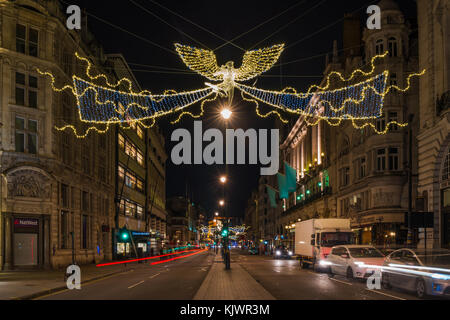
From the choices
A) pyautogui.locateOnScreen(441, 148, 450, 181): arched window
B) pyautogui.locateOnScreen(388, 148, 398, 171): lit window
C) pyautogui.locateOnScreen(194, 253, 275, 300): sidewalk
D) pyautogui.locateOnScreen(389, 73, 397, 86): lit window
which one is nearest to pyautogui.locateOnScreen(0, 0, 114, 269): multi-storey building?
pyautogui.locateOnScreen(194, 253, 275, 300): sidewalk

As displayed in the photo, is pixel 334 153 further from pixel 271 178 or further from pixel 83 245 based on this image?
pixel 271 178

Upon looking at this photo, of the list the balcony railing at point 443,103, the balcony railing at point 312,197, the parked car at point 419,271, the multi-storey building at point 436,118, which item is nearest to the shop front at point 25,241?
the parked car at point 419,271

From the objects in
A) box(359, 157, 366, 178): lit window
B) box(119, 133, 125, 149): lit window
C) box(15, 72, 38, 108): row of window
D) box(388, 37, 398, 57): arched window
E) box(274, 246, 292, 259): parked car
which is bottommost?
box(274, 246, 292, 259): parked car

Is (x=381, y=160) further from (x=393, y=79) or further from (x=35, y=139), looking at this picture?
(x=35, y=139)

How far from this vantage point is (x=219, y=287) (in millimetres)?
20109

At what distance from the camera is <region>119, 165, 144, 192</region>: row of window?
62053 mm

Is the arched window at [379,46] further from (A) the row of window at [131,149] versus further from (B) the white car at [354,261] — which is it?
(A) the row of window at [131,149]

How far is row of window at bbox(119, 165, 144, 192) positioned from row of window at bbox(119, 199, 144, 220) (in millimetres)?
2227

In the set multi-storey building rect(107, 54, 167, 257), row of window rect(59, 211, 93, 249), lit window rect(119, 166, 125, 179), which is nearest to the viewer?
row of window rect(59, 211, 93, 249)

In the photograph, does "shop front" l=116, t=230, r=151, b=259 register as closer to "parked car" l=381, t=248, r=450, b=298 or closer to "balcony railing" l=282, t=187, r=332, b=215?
"balcony railing" l=282, t=187, r=332, b=215

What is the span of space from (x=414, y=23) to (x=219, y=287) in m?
38.3

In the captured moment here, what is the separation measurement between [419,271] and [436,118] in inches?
627

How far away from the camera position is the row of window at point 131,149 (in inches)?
2420
